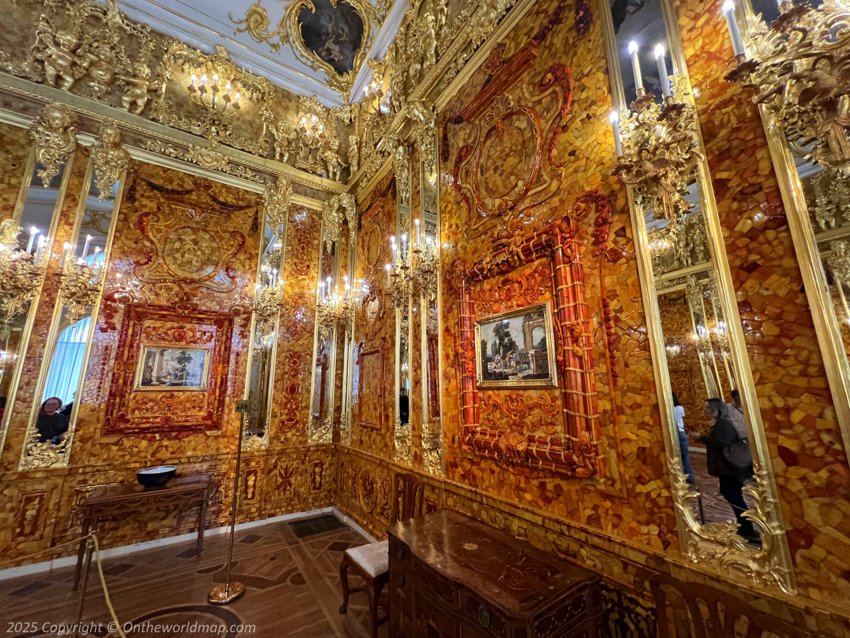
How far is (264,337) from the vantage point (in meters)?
5.99

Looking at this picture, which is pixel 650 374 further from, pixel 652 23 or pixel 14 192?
pixel 14 192

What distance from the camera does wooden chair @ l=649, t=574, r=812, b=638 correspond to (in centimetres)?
148

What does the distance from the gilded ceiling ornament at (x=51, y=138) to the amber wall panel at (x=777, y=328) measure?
7043mm

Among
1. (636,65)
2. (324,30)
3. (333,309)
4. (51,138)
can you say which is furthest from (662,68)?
(51,138)

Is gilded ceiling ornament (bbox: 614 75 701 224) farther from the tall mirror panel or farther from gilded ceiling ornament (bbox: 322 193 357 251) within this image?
gilded ceiling ornament (bbox: 322 193 357 251)

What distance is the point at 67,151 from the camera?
16.1ft

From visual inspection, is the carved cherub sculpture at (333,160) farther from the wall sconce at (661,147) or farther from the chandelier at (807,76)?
the chandelier at (807,76)

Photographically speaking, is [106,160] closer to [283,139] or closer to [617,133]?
[283,139]

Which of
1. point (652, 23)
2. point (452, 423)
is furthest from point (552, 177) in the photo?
point (452, 423)

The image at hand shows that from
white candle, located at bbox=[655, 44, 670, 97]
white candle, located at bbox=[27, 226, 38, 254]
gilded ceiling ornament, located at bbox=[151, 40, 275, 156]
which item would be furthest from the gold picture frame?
white candle, located at bbox=[655, 44, 670, 97]

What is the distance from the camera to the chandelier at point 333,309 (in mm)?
6395

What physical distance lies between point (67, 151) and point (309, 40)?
4.01 metres

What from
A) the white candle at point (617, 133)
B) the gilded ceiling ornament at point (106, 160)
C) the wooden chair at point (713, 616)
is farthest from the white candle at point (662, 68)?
the gilded ceiling ornament at point (106, 160)

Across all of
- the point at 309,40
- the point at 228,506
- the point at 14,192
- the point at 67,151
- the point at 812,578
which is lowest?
the point at 228,506
